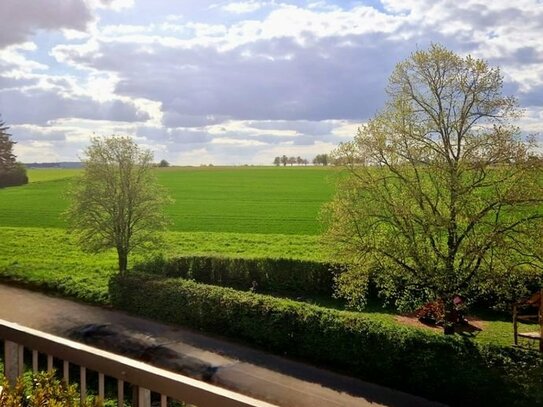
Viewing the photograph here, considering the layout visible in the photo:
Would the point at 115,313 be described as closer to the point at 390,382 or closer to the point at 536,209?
the point at 390,382

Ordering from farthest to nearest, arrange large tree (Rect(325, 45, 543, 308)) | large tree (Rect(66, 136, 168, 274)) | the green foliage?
large tree (Rect(66, 136, 168, 274)), large tree (Rect(325, 45, 543, 308)), the green foliage

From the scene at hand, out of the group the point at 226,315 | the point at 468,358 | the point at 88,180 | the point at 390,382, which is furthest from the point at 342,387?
the point at 88,180

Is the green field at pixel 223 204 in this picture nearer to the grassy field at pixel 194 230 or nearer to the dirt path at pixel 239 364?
the grassy field at pixel 194 230

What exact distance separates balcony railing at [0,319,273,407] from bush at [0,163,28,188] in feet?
219

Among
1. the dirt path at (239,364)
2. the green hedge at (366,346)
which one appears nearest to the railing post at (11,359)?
the dirt path at (239,364)

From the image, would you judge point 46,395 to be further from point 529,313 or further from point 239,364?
point 529,313

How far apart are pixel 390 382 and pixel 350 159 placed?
7.81 metres

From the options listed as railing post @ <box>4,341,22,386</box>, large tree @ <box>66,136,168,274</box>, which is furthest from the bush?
railing post @ <box>4,341,22,386</box>

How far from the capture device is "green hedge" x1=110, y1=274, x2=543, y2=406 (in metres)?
13.0

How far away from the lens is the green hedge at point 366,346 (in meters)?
13.0

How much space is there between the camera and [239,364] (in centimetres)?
1505

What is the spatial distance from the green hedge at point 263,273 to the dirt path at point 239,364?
6126 millimetres

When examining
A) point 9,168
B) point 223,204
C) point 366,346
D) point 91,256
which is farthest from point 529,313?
point 9,168

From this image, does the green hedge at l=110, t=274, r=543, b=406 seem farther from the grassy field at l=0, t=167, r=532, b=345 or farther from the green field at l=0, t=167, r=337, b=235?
the green field at l=0, t=167, r=337, b=235
